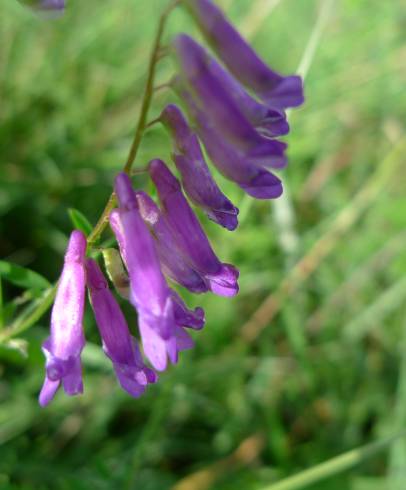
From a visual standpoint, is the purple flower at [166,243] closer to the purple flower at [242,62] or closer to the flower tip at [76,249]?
the flower tip at [76,249]

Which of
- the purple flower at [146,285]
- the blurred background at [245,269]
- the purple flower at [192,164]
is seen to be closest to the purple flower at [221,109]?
the purple flower at [192,164]

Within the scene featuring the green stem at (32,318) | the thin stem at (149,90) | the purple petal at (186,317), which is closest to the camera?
the thin stem at (149,90)

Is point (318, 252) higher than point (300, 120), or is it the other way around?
point (300, 120)

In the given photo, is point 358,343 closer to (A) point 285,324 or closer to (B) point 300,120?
(A) point 285,324

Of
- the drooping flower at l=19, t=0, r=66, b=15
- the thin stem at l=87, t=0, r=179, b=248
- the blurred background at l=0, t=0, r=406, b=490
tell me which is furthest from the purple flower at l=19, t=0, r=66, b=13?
the blurred background at l=0, t=0, r=406, b=490

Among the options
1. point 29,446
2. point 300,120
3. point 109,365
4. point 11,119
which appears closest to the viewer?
point 109,365

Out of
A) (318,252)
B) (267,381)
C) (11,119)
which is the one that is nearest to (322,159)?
(318,252)

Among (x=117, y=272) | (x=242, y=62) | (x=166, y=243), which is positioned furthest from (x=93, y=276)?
(x=242, y=62)
